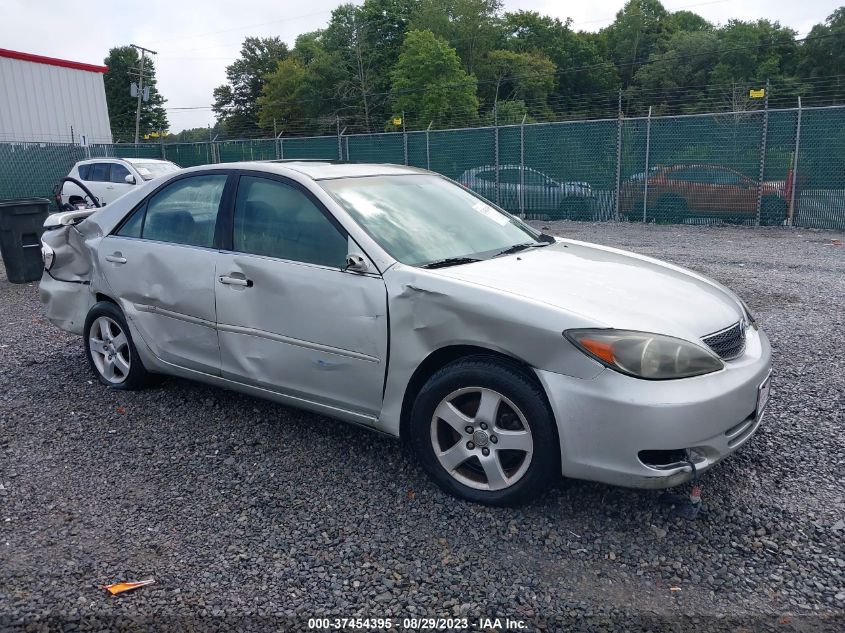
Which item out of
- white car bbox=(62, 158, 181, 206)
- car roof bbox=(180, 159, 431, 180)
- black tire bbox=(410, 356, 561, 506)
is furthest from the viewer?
white car bbox=(62, 158, 181, 206)

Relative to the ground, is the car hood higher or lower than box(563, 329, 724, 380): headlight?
higher

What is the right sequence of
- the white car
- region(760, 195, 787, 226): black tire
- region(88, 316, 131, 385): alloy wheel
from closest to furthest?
1. region(88, 316, 131, 385): alloy wheel
2. region(760, 195, 787, 226): black tire
3. the white car

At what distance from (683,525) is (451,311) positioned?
4.50 feet

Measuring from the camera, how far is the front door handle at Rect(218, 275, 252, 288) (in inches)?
153

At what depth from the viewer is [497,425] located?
3.17 metres

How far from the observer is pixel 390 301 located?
3348 mm

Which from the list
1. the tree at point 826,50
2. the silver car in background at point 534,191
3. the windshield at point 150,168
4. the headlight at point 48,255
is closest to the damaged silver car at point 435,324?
the headlight at point 48,255

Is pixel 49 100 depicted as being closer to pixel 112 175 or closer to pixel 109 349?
pixel 112 175

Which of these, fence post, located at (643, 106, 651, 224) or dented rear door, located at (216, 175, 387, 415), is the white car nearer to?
fence post, located at (643, 106, 651, 224)

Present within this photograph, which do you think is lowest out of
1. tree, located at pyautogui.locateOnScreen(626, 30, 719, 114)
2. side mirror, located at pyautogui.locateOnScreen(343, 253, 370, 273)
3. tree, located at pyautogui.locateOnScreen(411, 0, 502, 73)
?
side mirror, located at pyautogui.locateOnScreen(343, 253, 370, 273)

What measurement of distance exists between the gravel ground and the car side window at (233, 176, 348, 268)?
42.9 inches

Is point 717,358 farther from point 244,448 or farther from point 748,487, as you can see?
point 244,448

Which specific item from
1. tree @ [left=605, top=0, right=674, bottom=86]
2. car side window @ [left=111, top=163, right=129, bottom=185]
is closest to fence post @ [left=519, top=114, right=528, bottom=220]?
car side window @ [left=111, top=163, right=129, bottom=185]

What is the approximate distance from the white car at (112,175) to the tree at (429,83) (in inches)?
1417
